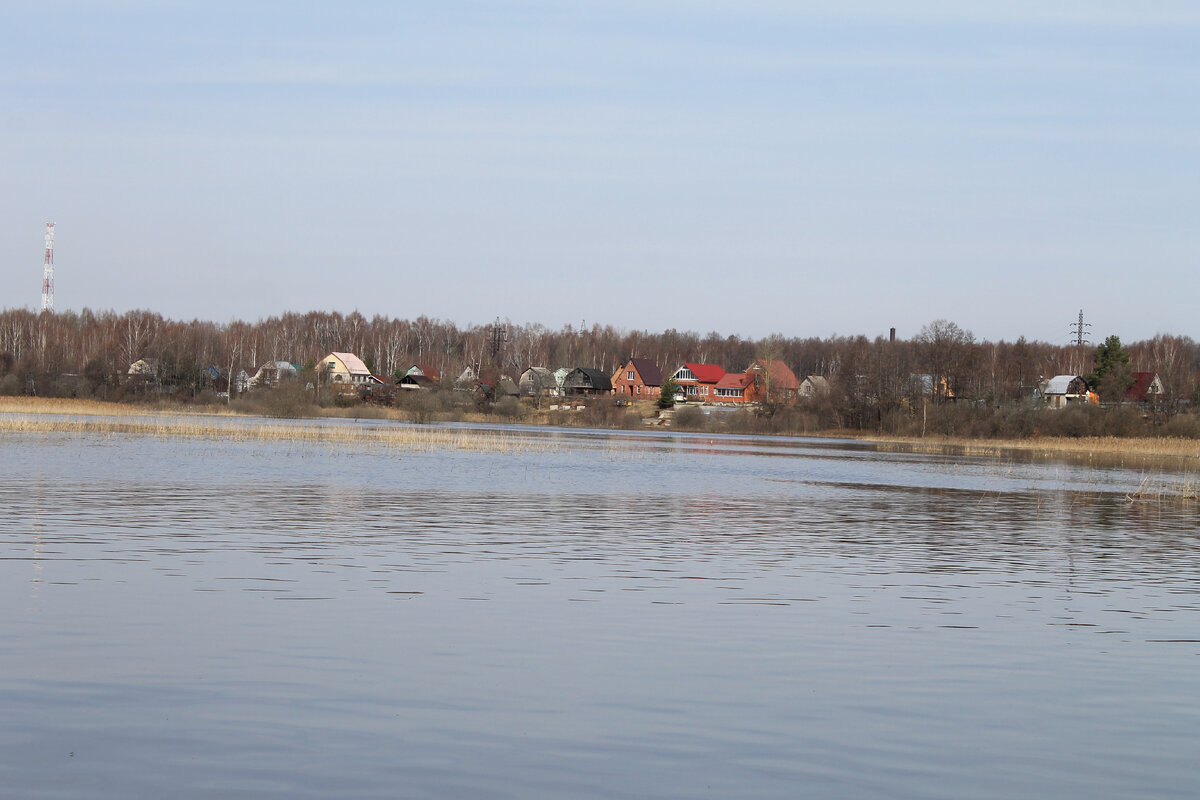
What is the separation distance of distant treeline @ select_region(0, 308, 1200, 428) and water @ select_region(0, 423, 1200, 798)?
2629 inches

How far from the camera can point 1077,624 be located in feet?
44.6

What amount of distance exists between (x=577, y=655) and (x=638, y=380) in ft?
471

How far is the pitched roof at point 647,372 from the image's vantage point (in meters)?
154

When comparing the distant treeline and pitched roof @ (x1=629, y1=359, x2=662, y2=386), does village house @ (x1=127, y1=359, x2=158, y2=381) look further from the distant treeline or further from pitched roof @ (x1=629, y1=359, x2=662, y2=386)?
pitched roof @ (x1=629, y1=359, x2=662, y2=386)

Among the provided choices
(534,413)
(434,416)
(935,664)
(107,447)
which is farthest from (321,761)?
(534,413)

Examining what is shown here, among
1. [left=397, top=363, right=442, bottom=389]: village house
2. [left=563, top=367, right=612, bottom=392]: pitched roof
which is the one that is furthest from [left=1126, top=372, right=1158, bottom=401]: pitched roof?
[left=397, top=363, right=442, bottom=389]: village house

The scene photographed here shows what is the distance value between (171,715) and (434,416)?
3158 inches

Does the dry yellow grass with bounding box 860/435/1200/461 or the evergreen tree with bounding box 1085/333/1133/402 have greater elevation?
the evergreen tree with bounding box 1085/333/1133/402

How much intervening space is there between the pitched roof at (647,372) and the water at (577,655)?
423 feet

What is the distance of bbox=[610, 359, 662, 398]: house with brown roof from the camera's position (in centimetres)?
15362


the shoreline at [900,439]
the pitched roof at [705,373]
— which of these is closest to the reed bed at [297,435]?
the shoreline at [900,439]

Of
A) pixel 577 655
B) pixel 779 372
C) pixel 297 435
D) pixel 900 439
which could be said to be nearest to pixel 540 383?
pixel 779 372

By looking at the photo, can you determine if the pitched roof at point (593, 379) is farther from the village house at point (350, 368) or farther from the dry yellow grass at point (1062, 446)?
the dry yellow grass at point (1062, 446)

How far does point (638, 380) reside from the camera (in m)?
154
